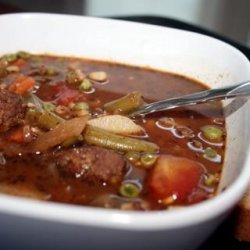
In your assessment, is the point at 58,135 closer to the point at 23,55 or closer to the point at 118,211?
the point at 118,211

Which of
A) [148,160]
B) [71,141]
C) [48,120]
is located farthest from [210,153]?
[48,120]

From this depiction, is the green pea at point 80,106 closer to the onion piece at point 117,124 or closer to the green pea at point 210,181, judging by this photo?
the onion piece at point 117,124

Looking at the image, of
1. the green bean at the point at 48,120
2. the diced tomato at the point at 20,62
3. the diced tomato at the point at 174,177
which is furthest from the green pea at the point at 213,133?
the diced tomato at the point at 20,62

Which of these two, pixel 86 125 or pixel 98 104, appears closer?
pixel 86 125

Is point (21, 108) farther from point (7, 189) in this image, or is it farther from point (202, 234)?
point (202, 234)

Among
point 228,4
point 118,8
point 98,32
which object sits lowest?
point 118,8

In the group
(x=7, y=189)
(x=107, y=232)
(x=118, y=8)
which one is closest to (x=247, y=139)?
(x=107, y=232)
